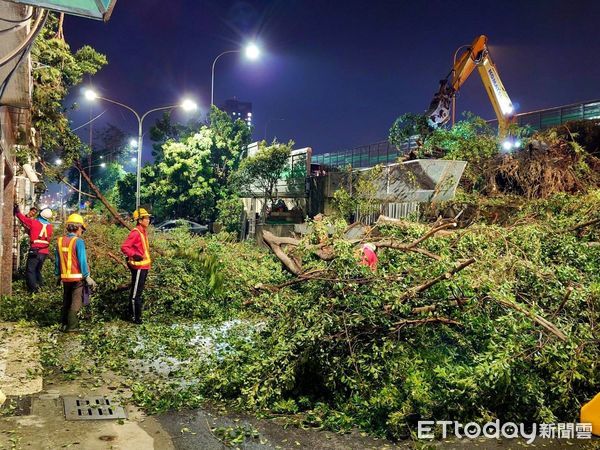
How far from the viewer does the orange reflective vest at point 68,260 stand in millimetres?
7410

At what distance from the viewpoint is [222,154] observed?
101ft

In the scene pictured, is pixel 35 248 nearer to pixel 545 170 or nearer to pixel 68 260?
pixel 68 260

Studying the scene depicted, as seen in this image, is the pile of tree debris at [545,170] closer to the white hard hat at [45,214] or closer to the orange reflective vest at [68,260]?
the orange reflective vest at [68,260]

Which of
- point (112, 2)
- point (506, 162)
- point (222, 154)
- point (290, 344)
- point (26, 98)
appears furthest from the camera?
point (222, 154)

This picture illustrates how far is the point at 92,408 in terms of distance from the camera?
4.82m

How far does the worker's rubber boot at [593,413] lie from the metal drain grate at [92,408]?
4.01 m

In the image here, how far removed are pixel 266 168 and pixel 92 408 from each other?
21.8 metres

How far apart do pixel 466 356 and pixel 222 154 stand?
87.1 feet

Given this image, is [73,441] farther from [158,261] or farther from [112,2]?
[158,261]

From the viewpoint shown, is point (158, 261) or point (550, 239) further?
point (158, 261)

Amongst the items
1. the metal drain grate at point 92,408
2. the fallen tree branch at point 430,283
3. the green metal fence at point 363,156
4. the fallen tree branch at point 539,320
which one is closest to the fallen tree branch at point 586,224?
the fallen tree branch at point 539,320

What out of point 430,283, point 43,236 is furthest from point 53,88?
point 430,283

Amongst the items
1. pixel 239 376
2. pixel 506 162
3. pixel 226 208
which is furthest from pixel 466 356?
pixel 226 208

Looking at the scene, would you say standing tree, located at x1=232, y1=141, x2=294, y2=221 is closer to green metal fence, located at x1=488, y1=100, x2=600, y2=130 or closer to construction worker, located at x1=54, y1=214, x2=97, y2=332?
green metal fence, located at x1=488, y1=100, x2=600, y2=130
